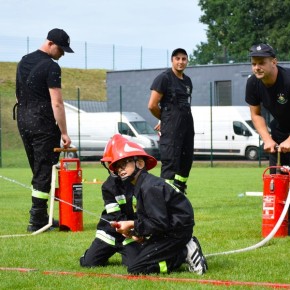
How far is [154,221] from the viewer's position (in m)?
7.12

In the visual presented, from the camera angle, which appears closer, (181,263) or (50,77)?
(181,263)

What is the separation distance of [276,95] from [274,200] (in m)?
1.14

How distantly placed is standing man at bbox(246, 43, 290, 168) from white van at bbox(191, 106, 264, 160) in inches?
1028

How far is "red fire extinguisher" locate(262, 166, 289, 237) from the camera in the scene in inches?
374

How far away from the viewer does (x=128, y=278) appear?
705 cm

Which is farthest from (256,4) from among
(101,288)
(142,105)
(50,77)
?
(101,288)

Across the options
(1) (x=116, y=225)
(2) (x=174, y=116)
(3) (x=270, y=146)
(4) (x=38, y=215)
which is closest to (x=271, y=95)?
(3) (x=270, y=146)

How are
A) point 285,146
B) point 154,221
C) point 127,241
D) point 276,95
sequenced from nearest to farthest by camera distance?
1. point 154,221
2. point 127,241
3. point 285,146
4. point 276,95

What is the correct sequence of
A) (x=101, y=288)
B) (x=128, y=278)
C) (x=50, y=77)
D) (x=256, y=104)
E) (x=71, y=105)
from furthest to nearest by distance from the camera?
(x=71, y=105) < (x=50, y=77) < (x=256, y=104) < (x=128, y=278) < (x=101, y=288)

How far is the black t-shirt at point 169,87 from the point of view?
11.2 m

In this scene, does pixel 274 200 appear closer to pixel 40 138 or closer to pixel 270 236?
pixel 270 236

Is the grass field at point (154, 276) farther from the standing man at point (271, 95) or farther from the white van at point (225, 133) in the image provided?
the white van at point (225, 133)

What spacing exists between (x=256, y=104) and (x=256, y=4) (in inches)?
2281

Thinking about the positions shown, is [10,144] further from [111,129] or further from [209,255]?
[209,255]
